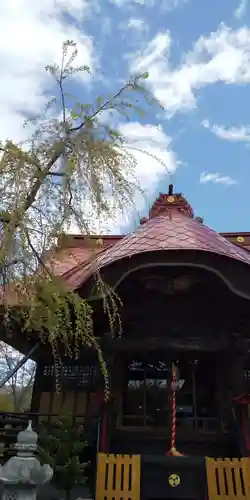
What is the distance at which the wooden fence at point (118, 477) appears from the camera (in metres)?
6.00

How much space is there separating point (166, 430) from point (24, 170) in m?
6.05

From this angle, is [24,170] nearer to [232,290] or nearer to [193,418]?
[232,290]

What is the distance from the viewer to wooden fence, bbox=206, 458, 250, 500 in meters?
5.92

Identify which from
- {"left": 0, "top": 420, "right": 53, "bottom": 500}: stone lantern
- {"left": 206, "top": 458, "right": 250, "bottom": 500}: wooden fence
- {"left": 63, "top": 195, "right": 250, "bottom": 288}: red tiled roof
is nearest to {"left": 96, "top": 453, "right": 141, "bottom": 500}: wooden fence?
{"left": 206, "top": 458, "right": 250, "bottom": 500}: wooden fence

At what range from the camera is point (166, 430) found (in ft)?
26.0

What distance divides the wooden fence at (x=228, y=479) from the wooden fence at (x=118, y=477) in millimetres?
1020

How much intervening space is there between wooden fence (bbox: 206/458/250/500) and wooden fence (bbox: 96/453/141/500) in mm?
1020

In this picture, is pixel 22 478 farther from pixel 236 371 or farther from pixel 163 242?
pixel 236 371

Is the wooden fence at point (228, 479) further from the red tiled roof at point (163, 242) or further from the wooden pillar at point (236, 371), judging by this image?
the red tiled roof at point (163, 242)

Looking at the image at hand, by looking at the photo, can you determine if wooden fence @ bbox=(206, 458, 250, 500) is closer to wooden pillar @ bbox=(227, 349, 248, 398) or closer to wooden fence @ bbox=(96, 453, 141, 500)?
wooden fence @ bbox=(96, 453, 141, 500)

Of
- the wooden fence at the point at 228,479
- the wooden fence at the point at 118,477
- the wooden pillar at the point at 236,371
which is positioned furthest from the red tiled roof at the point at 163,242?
the wooden fence at the point at 228,479

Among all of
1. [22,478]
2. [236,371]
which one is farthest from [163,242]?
[22,478]

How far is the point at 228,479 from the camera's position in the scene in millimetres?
6062

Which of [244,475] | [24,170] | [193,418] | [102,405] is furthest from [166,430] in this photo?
[24,170]
